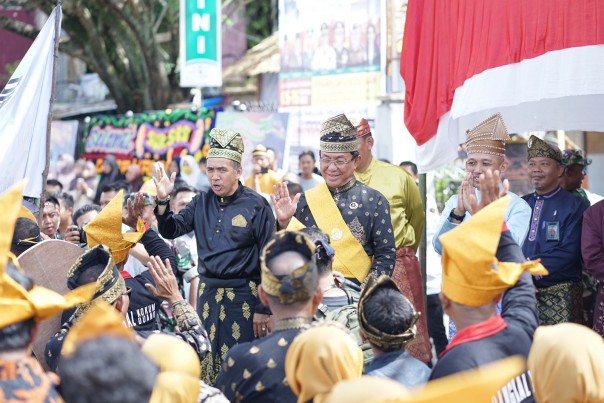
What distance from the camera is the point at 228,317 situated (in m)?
5.46

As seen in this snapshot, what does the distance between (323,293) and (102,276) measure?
3.38 feet

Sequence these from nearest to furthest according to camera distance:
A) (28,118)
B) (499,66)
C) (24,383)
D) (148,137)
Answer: (24,383) → (499,66) → (28,118) → (148,137)

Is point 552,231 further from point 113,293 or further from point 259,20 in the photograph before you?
point 259,20

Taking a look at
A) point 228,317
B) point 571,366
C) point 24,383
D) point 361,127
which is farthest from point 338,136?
point 24,383

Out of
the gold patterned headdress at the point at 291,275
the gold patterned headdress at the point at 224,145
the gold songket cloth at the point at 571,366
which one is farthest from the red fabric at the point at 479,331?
Result: the gold patterned headdress at the point at 224,145

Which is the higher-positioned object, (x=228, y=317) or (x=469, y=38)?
(x=469, y=38)

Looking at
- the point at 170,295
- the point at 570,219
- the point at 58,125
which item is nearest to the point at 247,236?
the point at 170,295

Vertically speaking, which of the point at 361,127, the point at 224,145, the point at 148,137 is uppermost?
the point at 361,127

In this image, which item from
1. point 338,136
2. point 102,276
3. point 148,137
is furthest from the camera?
point 148,137

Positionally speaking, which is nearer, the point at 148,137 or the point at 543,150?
the point at 543,150

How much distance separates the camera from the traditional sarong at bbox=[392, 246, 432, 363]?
643cm

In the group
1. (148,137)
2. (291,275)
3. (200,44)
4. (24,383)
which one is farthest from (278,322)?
(200,44)

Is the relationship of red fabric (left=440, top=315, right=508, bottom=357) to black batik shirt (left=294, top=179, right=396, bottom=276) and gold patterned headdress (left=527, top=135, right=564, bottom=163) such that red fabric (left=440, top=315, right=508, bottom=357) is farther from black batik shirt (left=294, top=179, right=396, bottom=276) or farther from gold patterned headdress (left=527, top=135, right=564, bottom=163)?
gold patterned headdress (left=527, top=135, right=564, bottom=163)

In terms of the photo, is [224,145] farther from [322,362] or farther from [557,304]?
[322,362]
